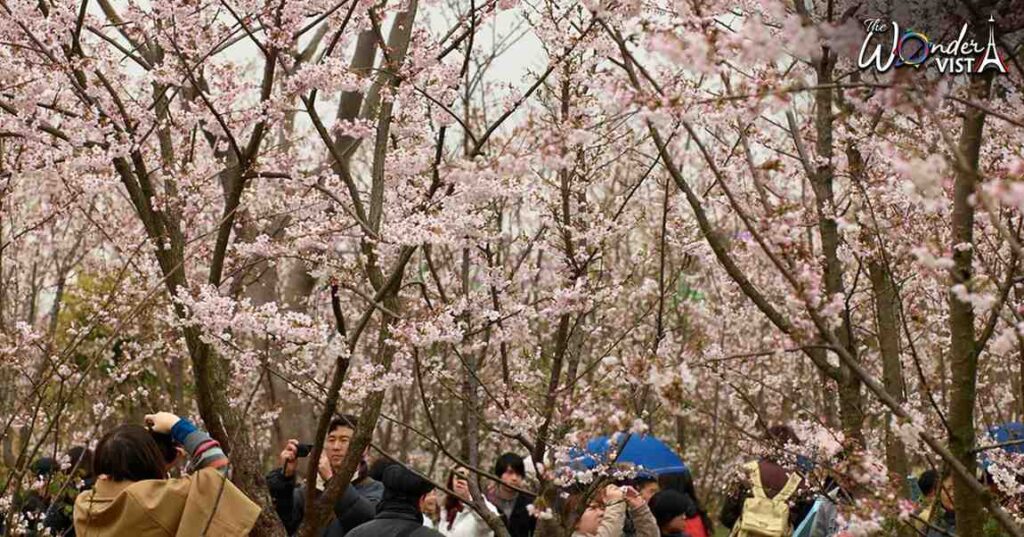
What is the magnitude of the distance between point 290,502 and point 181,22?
2306 millimetres

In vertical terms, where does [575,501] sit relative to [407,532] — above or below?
above

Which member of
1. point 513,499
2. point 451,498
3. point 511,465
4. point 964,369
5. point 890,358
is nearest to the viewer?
point 964,369

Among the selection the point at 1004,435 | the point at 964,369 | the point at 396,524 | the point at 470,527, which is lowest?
the point at 470,527

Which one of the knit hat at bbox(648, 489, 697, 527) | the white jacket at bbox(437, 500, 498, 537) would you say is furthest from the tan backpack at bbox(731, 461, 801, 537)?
the white jacket at bbox(437, 500, 498, 537)

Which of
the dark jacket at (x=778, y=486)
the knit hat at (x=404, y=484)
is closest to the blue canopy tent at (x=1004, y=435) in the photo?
the dark jacket at (x=778, y=486)

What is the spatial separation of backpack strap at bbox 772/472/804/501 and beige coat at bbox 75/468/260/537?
10.8 ft

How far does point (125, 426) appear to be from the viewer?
448cm

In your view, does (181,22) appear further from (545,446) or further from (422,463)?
(422,463)

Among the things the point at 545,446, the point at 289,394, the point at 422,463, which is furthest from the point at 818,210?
the point at 422,463

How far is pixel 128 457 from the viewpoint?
438cm

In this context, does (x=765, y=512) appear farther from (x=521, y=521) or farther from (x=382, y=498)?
(x=382, y=498)

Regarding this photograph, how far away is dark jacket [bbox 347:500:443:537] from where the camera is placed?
5.14m

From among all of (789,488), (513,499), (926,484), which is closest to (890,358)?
(789,488)

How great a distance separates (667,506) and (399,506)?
1.62 meters
